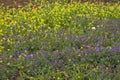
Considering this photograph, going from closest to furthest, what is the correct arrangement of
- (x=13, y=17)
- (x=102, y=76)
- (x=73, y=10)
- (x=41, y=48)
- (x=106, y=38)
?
1. (x=102, y=76)
2. (x=41, y=48)
3. (x=106, y=38)
4. (x=13, y=17)
5. (x=73, y=10)

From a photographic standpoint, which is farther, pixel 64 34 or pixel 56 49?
pixel 64 34

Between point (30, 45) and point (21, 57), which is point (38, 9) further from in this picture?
point (21, 57)

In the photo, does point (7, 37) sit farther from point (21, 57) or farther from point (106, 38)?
point (106, 38)

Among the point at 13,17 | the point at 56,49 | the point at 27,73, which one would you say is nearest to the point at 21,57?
the point at 27,73

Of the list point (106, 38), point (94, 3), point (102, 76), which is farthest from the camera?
point (94, 3)

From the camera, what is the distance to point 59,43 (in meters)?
5.75

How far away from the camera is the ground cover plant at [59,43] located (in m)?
4.73

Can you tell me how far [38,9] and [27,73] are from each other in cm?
400

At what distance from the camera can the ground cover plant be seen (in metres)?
4.73

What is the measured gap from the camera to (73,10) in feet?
26.7

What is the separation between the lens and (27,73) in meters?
4.76

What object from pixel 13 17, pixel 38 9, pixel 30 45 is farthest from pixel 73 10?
pixel 30 45

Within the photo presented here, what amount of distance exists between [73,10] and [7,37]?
2427 millimetres

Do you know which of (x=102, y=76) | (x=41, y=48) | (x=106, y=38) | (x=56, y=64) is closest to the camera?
(x=102, y=76)
